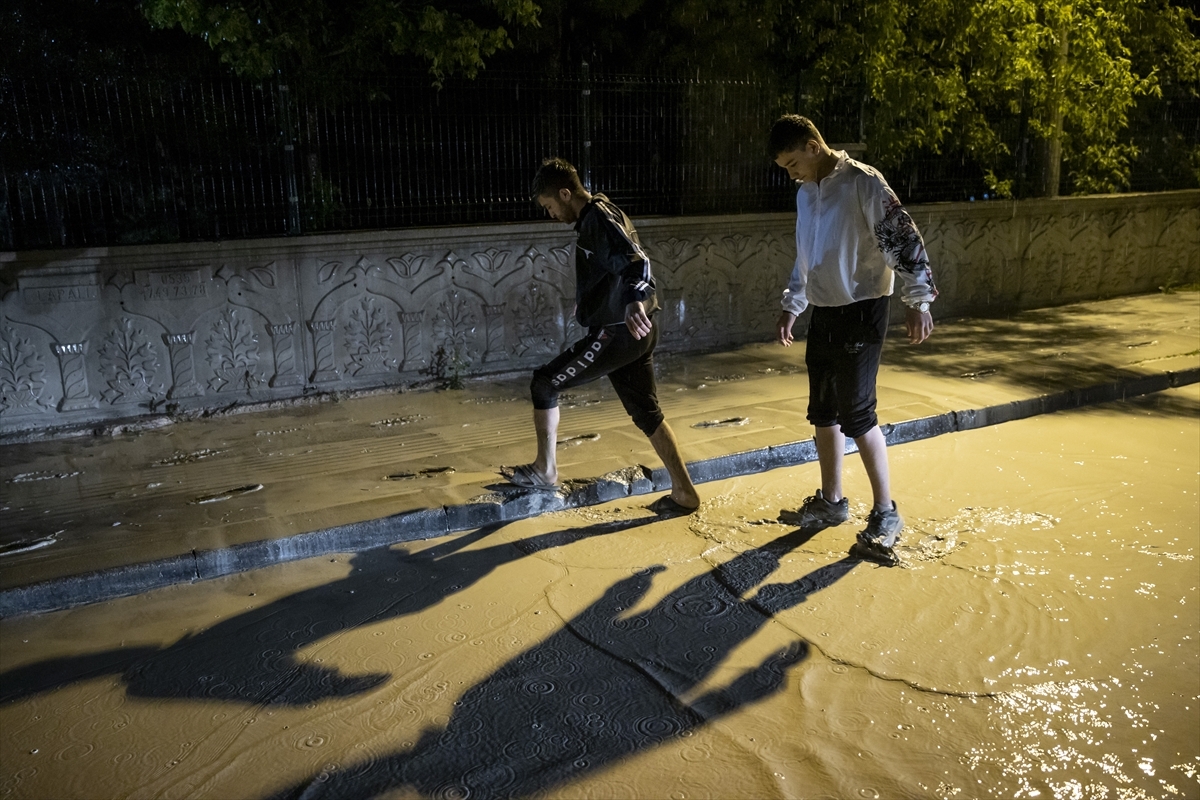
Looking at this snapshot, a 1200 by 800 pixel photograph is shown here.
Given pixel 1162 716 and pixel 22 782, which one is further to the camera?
pixel 1162 716

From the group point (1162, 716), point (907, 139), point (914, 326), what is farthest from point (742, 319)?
point (1162, 716)

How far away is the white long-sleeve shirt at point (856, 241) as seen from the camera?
458 centimetres

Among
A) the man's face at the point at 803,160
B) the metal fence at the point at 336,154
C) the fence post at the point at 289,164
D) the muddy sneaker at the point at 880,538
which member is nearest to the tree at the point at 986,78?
the metal fence at the point at 336,154

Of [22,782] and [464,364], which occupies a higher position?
[464,364]

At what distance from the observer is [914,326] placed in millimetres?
4668

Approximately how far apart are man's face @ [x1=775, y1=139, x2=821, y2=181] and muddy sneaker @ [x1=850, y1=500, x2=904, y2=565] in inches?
67.7

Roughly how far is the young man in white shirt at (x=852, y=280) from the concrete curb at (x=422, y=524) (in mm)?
1346

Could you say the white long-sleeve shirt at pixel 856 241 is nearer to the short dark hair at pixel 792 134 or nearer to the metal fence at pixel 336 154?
the short dark hair at pixel 792 134

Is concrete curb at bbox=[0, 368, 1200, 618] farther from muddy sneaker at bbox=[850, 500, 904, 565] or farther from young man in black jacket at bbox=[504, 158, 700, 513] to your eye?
muddy sneaker at bbox=[850, 500, 904, 565]

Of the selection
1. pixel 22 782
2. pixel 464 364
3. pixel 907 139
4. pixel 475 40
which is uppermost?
pixel 475 40

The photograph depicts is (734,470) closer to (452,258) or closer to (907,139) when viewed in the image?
(452,258)

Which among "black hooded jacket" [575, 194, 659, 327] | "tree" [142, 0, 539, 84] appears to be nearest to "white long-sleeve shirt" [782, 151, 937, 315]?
"black hooded jacket" [575, 194, 659, 327]

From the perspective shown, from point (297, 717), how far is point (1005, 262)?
1094cm

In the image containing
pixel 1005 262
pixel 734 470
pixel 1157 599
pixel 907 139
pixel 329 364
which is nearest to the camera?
pixel 1157 599
